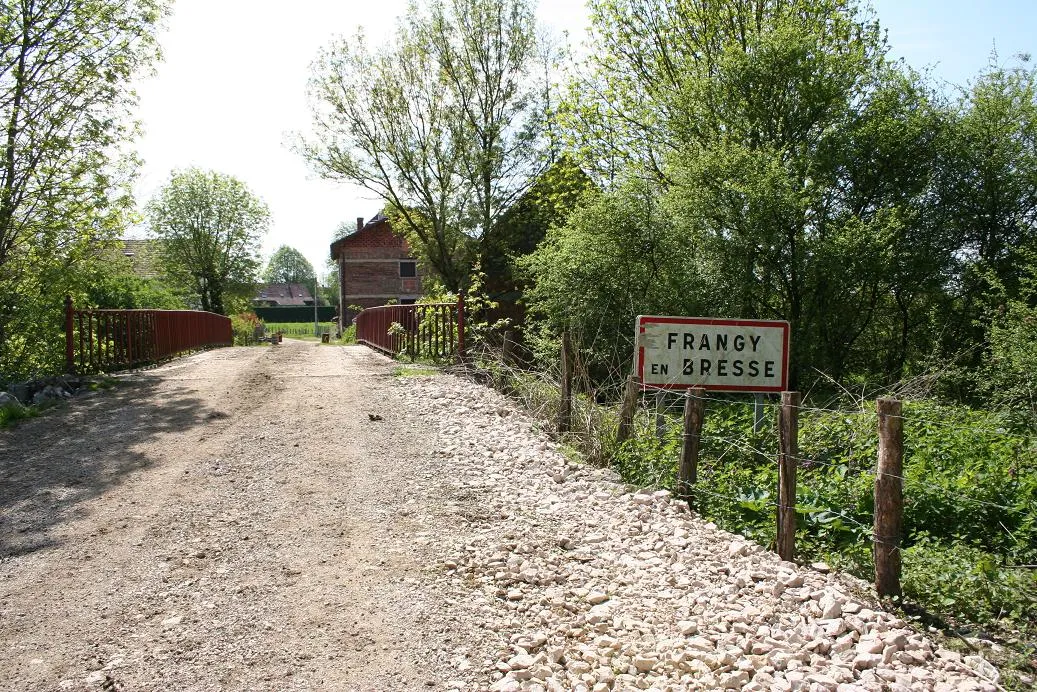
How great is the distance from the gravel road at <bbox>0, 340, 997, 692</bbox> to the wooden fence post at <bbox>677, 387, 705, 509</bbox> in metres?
0.18

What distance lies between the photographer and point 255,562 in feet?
17.2

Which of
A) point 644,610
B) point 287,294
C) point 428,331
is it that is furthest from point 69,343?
point 287,294

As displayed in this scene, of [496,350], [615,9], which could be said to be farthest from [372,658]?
[615,9]

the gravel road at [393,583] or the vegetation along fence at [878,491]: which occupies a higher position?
the vegetation along fence at [878,491]

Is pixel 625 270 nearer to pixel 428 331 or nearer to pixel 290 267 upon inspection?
pixel 428 331

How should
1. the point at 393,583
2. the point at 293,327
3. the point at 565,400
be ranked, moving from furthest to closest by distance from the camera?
the point at 293,327
the point at 565,400
the point at 393,583

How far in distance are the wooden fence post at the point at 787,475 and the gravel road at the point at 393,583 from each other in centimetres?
21

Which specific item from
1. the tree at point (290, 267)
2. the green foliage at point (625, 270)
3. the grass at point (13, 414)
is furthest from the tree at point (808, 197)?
the tree at point (290, 267)

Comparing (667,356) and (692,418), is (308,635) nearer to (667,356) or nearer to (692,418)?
(692,418)

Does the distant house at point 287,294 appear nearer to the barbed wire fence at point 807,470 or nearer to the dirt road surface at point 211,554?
the dirt road surface at point 211,554

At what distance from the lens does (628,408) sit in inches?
304

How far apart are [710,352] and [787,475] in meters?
2.77

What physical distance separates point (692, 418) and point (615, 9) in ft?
58.8

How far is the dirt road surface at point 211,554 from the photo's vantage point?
3.90 m
